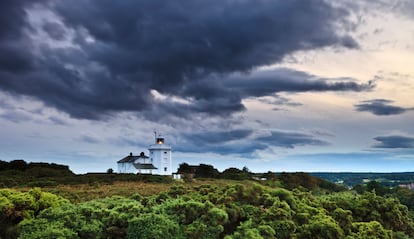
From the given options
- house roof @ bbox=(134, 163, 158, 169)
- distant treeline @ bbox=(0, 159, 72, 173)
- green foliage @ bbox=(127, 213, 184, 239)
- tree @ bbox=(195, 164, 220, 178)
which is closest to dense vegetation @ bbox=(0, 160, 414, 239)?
green foliage @ bbox=(127, 213, 184, 239)

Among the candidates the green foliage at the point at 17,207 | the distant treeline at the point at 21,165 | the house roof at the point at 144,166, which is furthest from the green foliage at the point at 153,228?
the house roof at the point at 144,166

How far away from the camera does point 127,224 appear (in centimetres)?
1230

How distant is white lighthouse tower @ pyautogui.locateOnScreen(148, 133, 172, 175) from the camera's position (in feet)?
215

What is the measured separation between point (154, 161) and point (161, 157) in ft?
5.15

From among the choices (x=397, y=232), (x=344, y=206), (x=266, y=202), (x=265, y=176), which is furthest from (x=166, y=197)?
(x=265, y=176)

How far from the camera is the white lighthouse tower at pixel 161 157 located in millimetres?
65438

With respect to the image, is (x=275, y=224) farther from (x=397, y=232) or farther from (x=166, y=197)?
(x=397, y=232)

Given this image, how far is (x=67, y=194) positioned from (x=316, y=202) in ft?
38.0

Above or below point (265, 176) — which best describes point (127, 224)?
below

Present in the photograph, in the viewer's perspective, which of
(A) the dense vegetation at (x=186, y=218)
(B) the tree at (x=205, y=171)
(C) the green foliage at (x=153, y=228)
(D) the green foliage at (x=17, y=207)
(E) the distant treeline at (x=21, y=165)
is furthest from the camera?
(B) the tree at (x=205, y=171)

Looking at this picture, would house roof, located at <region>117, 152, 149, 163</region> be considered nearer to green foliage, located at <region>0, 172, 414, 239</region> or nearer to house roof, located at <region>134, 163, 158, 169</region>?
house roof, located at <region>134, 163, 158, 169</region>

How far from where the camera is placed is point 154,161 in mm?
66062

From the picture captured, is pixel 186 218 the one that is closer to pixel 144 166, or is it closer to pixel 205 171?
pixel 205 171

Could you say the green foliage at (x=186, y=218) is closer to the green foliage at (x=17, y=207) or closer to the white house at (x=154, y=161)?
the green foliage at (x=17, y=207)
